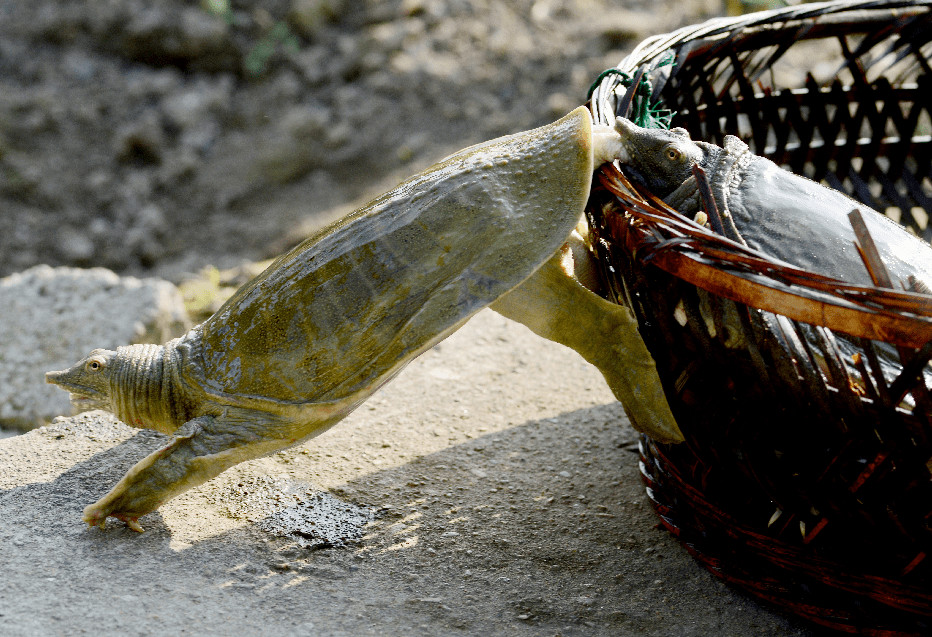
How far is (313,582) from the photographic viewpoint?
1.68 meters

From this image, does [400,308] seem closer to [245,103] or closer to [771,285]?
[771,285]

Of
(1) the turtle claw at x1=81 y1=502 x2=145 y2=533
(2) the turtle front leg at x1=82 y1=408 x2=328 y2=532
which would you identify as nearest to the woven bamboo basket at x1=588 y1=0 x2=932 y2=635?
(2) the turtle front leg at x1=82 y1=408 x2=328 y2=532

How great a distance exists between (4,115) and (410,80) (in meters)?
2.65

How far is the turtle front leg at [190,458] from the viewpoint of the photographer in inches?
67.0

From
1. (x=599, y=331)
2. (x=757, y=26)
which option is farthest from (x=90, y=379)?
(x=757, y=26)

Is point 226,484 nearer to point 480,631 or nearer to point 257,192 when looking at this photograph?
point 480,631

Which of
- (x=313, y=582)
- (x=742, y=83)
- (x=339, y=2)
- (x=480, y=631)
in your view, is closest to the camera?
(x=480, y=631)

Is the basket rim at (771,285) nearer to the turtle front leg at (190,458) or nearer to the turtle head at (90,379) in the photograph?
the turtle front leg at (190,458)

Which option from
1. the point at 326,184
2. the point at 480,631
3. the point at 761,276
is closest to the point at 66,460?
the point at 480,631

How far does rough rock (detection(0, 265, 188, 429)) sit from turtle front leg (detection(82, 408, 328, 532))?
1.22 meters

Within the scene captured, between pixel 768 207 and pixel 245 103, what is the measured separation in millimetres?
4429

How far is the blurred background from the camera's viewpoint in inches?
195

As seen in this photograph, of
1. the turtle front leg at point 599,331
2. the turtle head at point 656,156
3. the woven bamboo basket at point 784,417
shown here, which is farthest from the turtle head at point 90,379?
the turtle head at point 656,156

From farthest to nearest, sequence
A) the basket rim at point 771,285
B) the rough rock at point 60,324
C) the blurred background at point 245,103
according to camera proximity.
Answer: the blurred background at point 245,103 < the rough rock at point 60,324 < the basket rim at point 771,285
